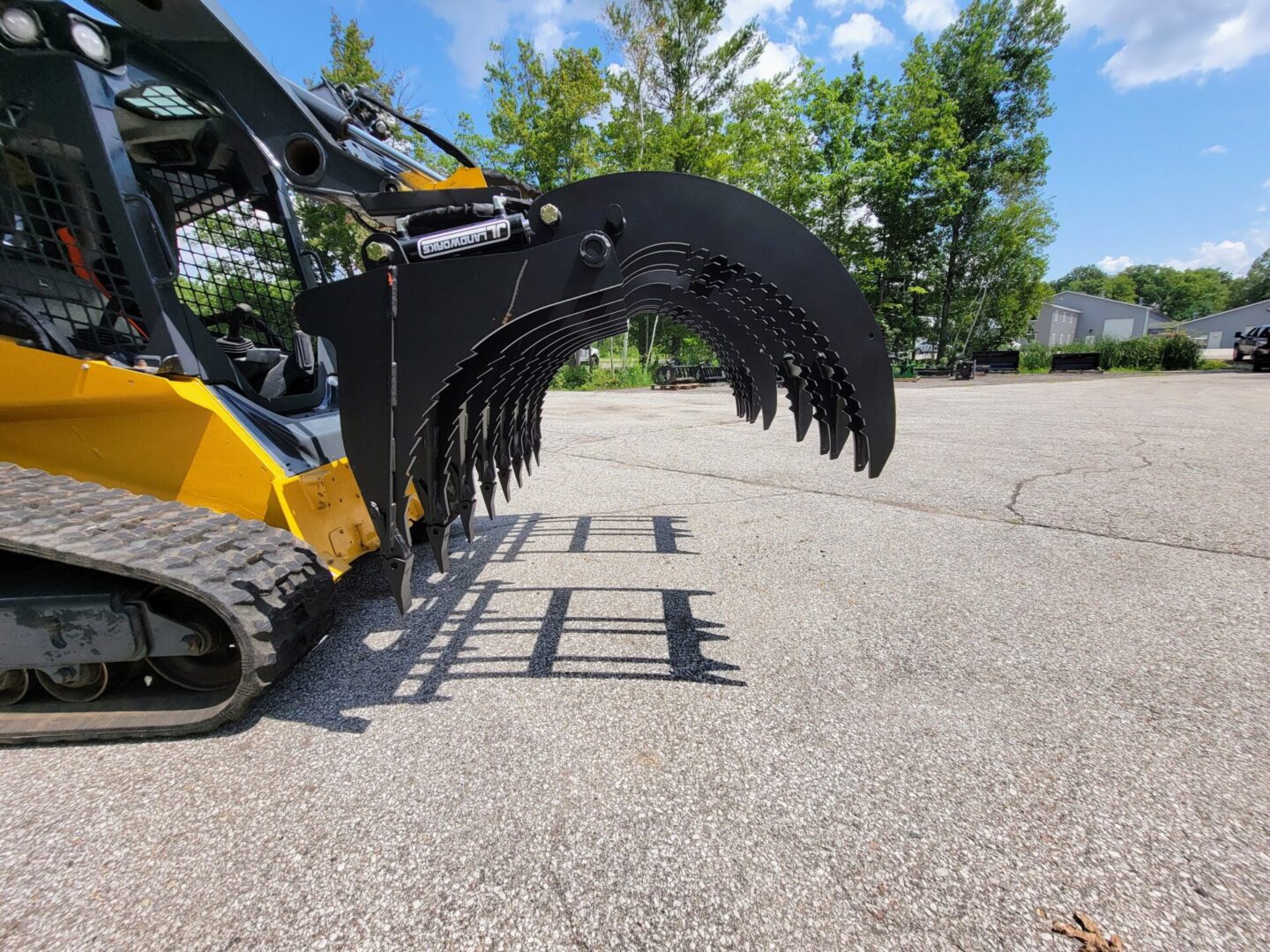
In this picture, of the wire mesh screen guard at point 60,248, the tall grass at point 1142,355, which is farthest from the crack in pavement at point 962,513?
the tall grass at point 1142,355

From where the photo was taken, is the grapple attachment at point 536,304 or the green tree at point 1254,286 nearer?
the grapple attachment at point 536,304

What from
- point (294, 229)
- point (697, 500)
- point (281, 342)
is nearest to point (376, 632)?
point (281, 342)

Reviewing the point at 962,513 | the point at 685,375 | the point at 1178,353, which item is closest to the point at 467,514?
the point at 962,513

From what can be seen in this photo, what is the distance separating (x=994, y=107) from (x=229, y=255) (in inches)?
1532

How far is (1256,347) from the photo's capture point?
24281 millimetres

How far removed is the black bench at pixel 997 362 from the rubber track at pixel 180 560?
30172mm

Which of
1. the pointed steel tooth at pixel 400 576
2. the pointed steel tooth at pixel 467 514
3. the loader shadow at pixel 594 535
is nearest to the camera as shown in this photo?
the pointed steel tooth at pixel 400 576

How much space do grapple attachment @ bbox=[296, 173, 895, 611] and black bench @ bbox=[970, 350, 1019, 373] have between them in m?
29.1

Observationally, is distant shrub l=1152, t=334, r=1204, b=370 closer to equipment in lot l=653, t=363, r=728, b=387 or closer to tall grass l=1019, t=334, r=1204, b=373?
tall grass l=1019, t=334, r=1204, b=373

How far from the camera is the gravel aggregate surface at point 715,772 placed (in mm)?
1262

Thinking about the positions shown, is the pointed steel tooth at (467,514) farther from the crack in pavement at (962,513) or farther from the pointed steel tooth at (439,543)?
the crack in pavement at (962,513)

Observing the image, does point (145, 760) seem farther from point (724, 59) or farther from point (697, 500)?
point (724, 59)

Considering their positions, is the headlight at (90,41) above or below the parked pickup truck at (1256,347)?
above

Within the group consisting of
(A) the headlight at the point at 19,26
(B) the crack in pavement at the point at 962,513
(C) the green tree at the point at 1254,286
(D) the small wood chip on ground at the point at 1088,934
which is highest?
(C) the green tree at the point at 1254,286
